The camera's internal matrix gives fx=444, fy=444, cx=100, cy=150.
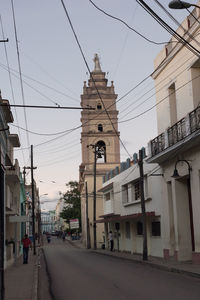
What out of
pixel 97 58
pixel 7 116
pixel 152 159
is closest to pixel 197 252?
pixel 152 159

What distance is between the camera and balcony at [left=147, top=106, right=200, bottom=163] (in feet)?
61.4

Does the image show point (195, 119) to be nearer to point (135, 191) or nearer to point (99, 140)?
point (135, 191)

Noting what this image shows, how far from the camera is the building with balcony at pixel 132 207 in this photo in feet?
88.1

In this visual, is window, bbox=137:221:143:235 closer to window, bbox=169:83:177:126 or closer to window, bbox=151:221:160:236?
window, bbox=151:221:160:236

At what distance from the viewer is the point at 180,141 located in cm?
1981

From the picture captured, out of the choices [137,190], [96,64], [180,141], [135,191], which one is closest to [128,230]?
[135,191]

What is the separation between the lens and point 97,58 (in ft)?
181

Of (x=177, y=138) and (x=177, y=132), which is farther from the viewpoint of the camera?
(x=177, y=132)

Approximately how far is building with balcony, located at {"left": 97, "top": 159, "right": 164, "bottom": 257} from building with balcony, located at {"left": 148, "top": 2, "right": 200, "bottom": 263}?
72.5 inches

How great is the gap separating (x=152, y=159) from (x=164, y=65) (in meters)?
5.02

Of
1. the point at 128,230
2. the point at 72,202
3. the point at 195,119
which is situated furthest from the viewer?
the point at 72,202

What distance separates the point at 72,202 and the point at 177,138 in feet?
193

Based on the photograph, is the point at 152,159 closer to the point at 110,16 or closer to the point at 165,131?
the point at 165,131

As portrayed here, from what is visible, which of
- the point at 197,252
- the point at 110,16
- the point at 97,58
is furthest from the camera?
the point at 97,58
